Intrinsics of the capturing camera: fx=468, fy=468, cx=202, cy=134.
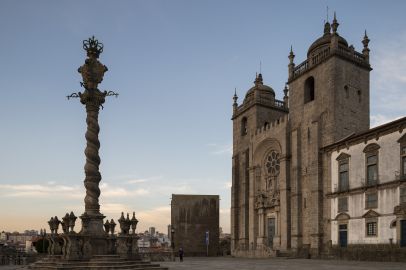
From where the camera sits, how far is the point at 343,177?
37.0 metres

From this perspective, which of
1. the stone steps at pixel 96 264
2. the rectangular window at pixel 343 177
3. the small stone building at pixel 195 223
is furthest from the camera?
the small stone building at pixel 195 223

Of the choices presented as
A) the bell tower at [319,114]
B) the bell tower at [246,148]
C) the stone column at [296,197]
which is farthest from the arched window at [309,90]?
the bell tower at [246,148]

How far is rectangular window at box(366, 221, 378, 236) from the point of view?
33.0 m

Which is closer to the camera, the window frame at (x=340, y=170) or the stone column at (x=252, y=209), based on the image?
the window frame at (x=340, y=170)

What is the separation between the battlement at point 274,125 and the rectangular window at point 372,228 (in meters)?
14.4

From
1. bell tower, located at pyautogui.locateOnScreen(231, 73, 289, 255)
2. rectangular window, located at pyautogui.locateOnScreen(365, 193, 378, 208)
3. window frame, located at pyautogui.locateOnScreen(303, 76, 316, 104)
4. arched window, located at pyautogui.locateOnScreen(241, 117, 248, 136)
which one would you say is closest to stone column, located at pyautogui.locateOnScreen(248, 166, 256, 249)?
bell tower, located at pyautogui.locateOnScreen(231, 73, 289, 255)

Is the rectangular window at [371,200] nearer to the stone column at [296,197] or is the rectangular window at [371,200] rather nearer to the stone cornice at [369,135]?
the stone cornice at [369,135]

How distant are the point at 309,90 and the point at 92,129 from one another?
25.2 m

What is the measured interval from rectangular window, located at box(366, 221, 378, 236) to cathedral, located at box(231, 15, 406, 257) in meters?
0.07

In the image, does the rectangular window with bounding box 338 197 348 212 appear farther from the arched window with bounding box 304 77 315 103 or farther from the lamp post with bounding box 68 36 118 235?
the lamp post with bounding box 68 36 118 235

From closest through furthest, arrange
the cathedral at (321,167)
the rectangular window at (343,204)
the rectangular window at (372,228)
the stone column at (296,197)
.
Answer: the cathedral at (321,167), the rectangular window at (372,228), the rectangular window at (343,204), the stone column at (296,197)

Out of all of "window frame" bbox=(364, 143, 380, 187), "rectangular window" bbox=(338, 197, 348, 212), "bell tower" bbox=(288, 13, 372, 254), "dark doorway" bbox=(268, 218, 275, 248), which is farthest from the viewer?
"dark doorway" bbox=(268, 218, 275, 248)

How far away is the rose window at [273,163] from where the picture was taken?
4762cm

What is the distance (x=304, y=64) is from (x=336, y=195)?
1338 centimetres
